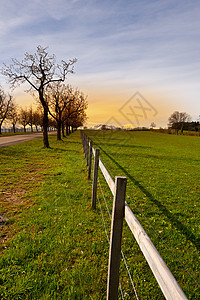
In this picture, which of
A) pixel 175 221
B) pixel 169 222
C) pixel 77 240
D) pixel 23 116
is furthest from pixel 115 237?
pixel 23 116

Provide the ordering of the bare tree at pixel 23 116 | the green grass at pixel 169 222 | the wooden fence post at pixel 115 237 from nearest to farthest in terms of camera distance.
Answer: the wooden fence post at pixel 115 237 → the green grass at pixel 169 222 → the bare tree at pixel 23 116

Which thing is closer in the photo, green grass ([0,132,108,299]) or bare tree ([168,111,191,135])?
green grass ([0,132,108,299])

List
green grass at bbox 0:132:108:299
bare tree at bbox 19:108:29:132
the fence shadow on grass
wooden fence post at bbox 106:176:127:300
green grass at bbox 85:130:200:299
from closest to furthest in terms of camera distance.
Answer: wooden fence post at bbox 106:176:127:300 < green grass at bbox 0:132:108:299 < green grass at bbox 85:130:200:299 < the fence shadow on grass < bare tree at bbox 19:108:29:132

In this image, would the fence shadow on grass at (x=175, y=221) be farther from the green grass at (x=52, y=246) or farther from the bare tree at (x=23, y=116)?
the bare tree at (x=23, y=116)

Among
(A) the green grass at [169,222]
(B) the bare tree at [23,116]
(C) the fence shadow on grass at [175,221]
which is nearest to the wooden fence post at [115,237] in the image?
(A) the green grass at [169,222]

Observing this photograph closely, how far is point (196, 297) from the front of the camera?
105 inches

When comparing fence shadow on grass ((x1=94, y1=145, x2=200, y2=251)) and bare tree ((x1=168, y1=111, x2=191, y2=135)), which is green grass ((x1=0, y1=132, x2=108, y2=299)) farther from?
bare tree ((x1=168, y1=111, x2=191, y2=135))

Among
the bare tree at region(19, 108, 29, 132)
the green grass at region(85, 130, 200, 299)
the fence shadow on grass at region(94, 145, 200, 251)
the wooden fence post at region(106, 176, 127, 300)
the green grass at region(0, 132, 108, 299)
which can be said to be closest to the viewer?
the wooden fence post at region(106, 176, 127, 300)

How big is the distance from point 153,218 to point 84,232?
2034 millimetres

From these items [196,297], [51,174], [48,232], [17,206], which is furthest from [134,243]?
[51,174]

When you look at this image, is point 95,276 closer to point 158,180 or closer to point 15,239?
point 15,239

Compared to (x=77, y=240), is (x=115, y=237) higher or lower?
higher

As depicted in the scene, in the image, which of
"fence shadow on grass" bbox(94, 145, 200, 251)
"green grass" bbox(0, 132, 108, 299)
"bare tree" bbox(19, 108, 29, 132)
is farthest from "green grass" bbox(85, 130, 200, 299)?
"bare tree" bbox(19, 108, 29, 132)

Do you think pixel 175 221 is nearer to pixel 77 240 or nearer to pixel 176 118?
pixel 77 240
